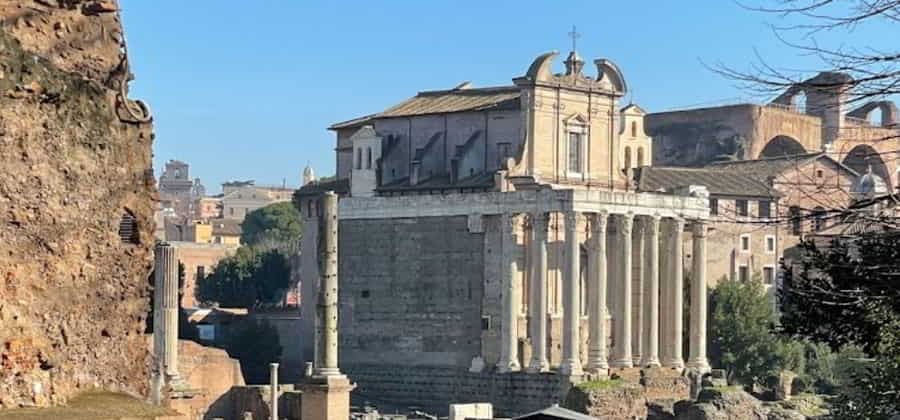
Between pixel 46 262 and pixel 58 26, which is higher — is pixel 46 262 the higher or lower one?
the lower one

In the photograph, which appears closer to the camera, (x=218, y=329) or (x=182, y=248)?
(x=218, y=329)

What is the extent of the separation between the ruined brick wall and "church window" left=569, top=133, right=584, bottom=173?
1700 inches

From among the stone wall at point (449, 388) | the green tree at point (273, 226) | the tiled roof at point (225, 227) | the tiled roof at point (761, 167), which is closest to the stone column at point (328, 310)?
the stone wall at point (449, 388)

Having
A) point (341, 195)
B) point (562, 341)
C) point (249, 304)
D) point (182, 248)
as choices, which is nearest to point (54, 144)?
point (562, 341)

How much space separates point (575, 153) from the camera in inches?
2186

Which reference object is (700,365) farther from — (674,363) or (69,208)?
(69,208)

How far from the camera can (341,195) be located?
57.3m

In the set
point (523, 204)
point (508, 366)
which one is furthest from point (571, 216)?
point (508, 366)

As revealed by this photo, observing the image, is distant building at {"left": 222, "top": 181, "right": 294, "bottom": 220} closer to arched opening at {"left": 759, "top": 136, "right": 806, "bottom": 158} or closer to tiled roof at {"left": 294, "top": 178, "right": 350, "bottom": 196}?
arched opening at {"left": 759, "top": 136, "right": 806, "bottom": 158}

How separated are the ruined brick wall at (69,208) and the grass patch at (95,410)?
0.21 ft

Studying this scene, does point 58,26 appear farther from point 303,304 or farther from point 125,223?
point 303,304

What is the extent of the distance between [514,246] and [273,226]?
141 feet

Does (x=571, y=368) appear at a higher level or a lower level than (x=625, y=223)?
lower

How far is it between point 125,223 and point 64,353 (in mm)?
981
